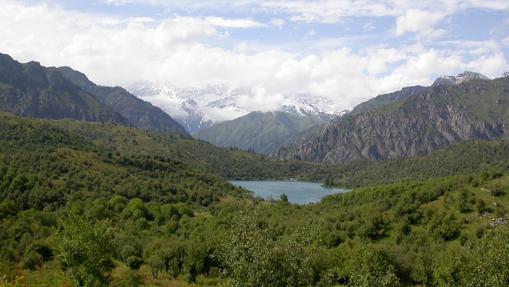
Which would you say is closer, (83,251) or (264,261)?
(264,261)

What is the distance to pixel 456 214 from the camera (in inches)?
4614

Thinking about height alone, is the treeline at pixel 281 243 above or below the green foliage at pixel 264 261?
below

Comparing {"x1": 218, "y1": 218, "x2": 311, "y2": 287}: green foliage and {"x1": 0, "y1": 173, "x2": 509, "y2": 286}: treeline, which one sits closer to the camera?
{"x1": 218, "y1": 218, "x2": 311, "y2": 287}: green foliage

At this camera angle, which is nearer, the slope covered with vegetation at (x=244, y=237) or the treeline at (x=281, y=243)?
the treeline at (x=281, y=243)

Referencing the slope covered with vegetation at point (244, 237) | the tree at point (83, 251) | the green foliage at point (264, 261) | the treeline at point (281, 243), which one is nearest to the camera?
the green foliage at point (264, 261)

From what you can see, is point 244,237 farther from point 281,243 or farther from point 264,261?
point 281,243

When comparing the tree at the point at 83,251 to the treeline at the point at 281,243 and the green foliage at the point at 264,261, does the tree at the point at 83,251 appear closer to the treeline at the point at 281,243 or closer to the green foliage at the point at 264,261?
the treeline at the point at 281,243

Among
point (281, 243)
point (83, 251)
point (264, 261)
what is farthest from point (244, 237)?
point (83, 251)

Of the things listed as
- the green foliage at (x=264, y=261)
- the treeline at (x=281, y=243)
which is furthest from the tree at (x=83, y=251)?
the green foliage at (x=264, y=261)

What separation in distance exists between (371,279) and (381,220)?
280 ft

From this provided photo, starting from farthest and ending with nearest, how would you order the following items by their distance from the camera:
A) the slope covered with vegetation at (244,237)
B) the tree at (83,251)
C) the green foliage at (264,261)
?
the tree at (83,251), the slope covered with vegetation at (244,237), the green foliage at (264,261)

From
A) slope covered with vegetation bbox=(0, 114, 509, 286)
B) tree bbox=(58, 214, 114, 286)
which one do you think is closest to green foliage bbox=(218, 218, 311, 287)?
slope covered with vegetation bbox=(0, 114, 509, 286)

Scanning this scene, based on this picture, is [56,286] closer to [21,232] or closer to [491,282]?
[491,282]

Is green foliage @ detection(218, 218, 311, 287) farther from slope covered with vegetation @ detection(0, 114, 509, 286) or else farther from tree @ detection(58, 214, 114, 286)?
tree @ detection(58, 214, 114, 286)
